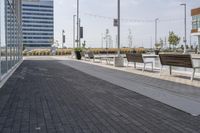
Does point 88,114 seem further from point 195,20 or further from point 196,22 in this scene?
point 195,20

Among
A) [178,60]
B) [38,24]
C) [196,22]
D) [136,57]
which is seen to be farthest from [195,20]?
[38,24]

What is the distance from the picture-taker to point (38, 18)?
117 m

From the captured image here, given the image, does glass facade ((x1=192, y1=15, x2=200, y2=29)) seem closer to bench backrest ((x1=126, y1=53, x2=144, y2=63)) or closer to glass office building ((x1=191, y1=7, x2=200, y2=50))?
glass office building ((x1=191, y1=7, x2=200, y2=50))

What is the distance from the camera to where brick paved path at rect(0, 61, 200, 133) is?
5.43 meters

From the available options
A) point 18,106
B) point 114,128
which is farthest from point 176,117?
point 18,106

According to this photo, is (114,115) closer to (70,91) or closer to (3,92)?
(70,91)

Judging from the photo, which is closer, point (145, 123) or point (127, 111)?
point (145, 123)

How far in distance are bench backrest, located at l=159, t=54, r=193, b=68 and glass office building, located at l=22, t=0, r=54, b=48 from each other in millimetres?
102795

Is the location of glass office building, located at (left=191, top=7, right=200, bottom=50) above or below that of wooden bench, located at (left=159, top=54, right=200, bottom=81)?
above

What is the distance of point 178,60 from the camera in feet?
40.9

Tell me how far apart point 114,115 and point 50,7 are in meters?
116

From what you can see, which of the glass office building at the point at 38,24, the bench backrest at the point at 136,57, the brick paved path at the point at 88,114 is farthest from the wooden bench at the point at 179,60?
the glass office building at the point at 38,24

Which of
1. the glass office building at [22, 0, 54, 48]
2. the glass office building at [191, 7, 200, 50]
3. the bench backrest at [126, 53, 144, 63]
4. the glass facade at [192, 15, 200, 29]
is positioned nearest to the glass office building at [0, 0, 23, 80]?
the bench backrest at [126, 53, 144, 63]

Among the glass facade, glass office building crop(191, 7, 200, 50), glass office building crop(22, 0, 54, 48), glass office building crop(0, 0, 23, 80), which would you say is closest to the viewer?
glass office building crop(0, 0, 23, 80)
